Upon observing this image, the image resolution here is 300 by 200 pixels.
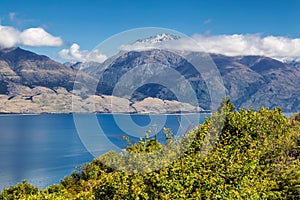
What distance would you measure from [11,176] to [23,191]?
61910 millimetres

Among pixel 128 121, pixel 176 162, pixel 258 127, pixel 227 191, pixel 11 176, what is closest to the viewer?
pixel 227 191

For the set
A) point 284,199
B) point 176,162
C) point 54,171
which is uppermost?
point 176,162

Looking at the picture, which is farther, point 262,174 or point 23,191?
point 23,191

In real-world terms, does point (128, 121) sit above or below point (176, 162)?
above

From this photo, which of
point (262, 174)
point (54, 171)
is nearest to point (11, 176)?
point (54, 171)

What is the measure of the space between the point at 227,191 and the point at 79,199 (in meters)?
11.8

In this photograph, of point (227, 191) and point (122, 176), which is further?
point (122, 176)

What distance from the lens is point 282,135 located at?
4103cm

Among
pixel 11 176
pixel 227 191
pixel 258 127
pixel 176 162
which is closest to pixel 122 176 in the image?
pixel 176 162

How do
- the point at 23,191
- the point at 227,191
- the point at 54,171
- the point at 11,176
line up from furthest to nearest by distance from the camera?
the point at 54,171 < the point at 11,176 < the point at 23,191 < the point at 227,191

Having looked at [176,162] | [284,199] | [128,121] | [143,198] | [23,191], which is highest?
[128,121]

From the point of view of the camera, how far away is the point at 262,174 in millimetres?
27656

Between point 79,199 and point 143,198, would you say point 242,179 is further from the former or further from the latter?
point 79,199

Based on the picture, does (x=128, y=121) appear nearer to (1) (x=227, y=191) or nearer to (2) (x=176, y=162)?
(2) (x=176, y=162)
